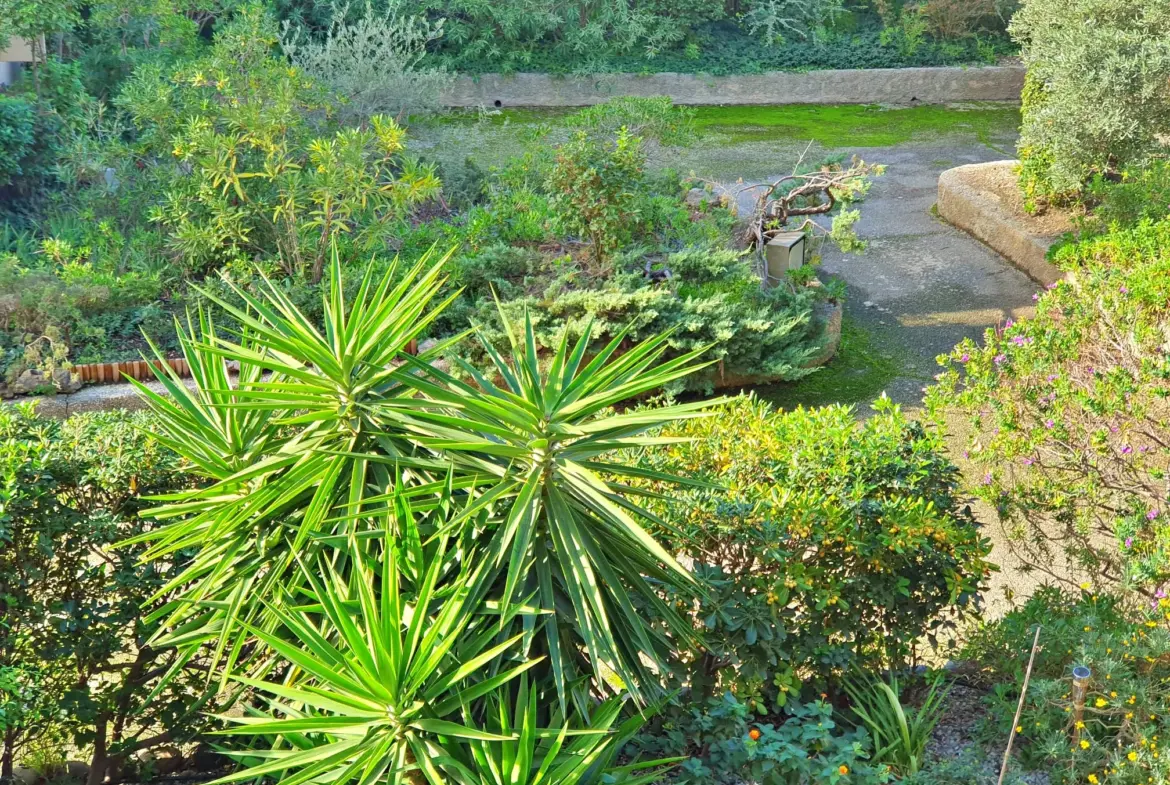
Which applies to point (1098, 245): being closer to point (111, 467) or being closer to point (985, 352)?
point (985, 352)

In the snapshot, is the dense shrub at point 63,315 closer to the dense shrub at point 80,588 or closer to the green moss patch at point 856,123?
the dense shrub at point 80,588

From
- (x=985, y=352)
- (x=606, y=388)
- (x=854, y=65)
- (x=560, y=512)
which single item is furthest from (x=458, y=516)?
(x=854, y=65)

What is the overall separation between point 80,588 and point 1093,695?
3.51 meters

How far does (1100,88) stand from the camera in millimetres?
8672

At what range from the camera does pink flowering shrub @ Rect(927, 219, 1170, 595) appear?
4586 mm

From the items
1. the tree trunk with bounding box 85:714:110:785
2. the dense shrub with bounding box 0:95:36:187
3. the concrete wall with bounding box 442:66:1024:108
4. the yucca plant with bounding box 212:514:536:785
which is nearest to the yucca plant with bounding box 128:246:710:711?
the yucca plant with bounding box 212:514:536:785

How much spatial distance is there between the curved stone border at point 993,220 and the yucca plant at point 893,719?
19.5 ft

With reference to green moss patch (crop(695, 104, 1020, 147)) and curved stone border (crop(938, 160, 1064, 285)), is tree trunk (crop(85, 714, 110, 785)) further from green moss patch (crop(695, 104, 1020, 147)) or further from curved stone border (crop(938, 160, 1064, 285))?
green moss patch (crop(695, 104, 1020, 147))

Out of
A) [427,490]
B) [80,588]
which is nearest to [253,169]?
[80,588]

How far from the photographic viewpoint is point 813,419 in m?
4.33

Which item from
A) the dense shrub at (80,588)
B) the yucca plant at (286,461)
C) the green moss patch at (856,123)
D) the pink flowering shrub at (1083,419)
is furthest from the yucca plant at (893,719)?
the green moss patch at (856,123)

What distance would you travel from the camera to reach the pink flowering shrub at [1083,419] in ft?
15.0

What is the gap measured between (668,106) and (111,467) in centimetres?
596

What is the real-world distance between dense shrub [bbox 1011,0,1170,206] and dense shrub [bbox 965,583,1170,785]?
19.1 ft
